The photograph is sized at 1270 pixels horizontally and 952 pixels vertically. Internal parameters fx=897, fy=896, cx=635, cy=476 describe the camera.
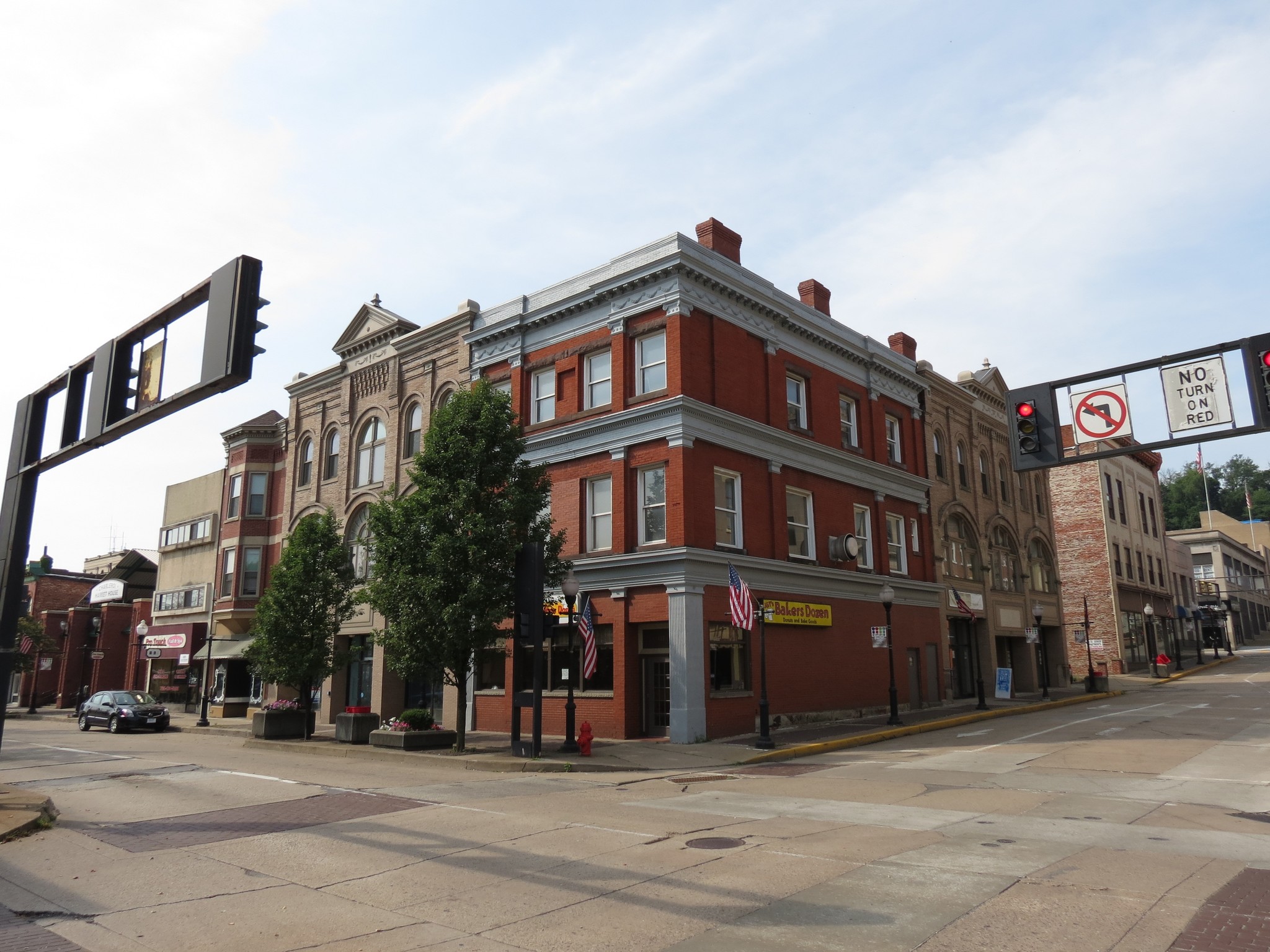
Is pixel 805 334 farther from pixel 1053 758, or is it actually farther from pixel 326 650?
pixel 326 650

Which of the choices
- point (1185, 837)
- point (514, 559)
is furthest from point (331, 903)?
point (514, 559)

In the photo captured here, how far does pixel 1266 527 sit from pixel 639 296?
119 meters

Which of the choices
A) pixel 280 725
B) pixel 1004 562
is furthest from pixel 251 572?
pixel 1004 562

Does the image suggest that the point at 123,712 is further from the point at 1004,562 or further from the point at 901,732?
the point at 1004,562

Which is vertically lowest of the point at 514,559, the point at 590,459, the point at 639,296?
the point at 514,559

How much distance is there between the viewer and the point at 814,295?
3244 cm

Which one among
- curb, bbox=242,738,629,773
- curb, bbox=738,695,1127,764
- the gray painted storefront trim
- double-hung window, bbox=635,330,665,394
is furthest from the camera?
double-hung window, bbox=635,330,665,394

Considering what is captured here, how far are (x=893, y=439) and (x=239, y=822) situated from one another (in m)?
28.0

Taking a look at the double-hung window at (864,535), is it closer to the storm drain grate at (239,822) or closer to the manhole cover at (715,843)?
the storm drain grate at (239,822)

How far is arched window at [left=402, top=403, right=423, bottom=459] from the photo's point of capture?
33969 millimetres

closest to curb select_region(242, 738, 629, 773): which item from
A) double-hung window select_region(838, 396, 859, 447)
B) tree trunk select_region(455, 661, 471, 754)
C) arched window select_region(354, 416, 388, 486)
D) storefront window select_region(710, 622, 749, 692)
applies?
tree trunk select_region(455, 661, 471, 754)

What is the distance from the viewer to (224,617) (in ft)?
135

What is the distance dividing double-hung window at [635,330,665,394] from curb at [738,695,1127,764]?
34.3ft

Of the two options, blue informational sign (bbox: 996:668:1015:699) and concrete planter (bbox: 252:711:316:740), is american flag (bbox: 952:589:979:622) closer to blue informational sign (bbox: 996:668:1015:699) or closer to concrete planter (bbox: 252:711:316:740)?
blue informational sign (bbox: 996:668:1015:699)
